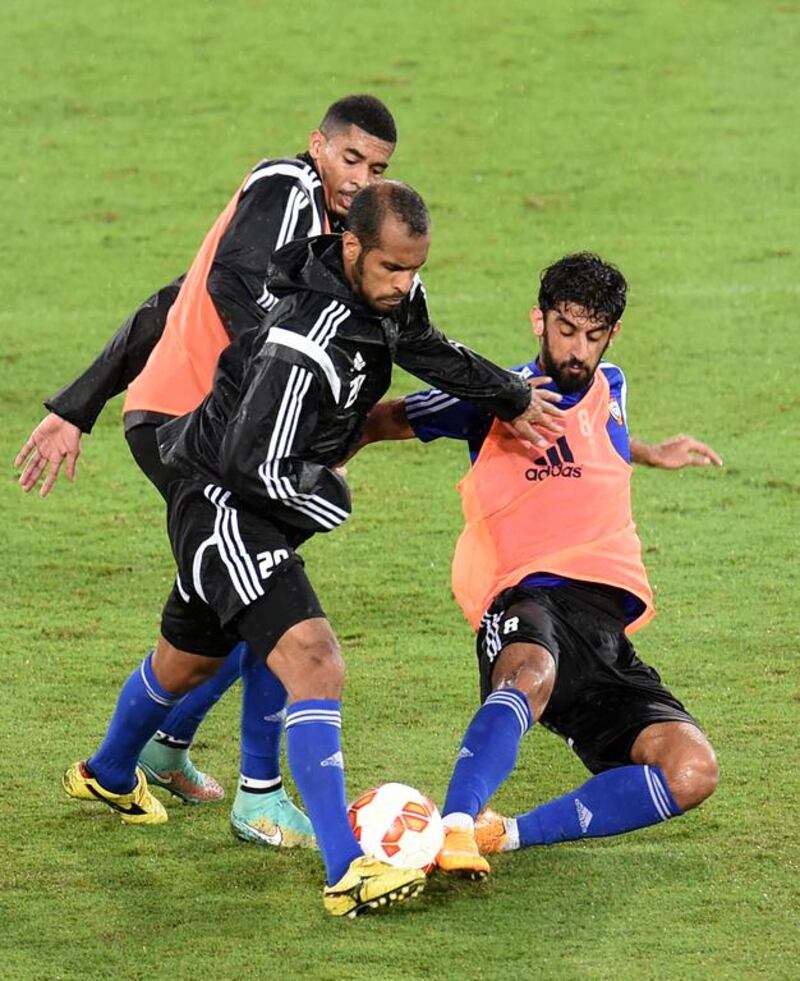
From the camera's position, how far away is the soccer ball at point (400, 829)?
14.8ft

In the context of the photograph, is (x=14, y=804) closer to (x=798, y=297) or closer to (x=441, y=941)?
(x=441, y=941)

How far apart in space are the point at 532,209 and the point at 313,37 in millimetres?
3352

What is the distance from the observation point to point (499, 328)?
10969 mm

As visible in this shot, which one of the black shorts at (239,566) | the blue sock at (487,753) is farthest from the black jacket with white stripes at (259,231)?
the blue sock at (487,753)

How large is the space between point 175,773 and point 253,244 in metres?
1.59

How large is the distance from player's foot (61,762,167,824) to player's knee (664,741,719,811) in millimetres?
1477

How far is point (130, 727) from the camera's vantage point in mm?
5199

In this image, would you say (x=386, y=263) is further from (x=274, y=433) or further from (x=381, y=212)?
(x=274, y=433)

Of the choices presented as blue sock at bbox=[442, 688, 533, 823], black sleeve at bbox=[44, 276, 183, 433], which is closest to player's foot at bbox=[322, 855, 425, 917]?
blue sock at bbox=[442, 688, 533, 823]

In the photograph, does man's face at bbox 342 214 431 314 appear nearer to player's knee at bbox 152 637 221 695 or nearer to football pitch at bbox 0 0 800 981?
player's knee at bbox 152 637 221 695

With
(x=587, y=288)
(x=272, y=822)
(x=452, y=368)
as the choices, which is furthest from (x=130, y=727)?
(x=587, y=288)

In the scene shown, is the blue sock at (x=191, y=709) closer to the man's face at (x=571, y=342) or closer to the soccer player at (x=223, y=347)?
the soccer player at (x=223, y=347)

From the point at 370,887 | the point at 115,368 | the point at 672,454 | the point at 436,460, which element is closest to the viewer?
the point at 370,887

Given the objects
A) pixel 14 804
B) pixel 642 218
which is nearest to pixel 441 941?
pixel 14 804
